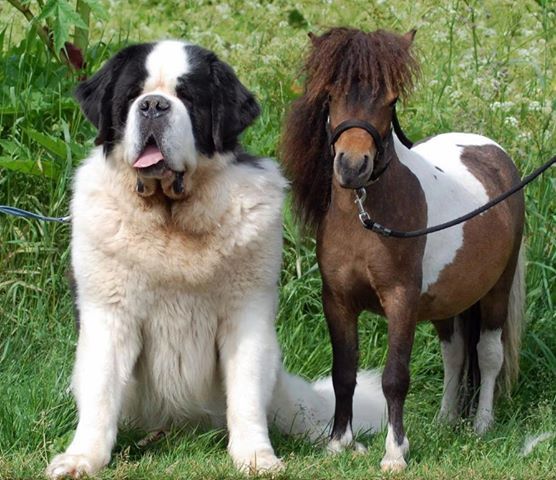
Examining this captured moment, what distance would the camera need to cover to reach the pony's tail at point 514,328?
18.7ft

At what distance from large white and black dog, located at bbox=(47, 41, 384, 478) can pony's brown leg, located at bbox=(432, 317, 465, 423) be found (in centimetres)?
121

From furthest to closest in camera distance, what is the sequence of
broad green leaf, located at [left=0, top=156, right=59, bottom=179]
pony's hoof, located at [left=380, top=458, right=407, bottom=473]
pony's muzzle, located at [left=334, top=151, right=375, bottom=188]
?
broad green leaf, located at [left=0, top=156, right=59, bottom=179] < pony's hoof, located at [left=380, top=458, right=407, bottom=473] < pony's muzzle, located at [left=334, top=151, right=375, bottom=188]

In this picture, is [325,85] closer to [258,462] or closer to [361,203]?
[361,203]

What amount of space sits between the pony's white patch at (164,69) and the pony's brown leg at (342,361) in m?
1.05

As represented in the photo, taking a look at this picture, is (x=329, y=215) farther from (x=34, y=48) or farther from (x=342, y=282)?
(x=34, y=48)

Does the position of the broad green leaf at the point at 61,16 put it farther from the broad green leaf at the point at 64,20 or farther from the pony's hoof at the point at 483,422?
the pony's hoof at the point at 483,422

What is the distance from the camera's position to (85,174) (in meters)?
4.86

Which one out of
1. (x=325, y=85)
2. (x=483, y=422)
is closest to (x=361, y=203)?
(x=325, y=85)

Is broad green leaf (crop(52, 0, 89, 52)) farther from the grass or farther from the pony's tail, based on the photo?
the pony's tail

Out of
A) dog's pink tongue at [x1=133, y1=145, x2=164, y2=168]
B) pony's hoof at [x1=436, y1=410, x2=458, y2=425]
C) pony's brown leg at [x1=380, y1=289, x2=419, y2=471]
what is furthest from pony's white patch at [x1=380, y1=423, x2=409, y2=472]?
dog's pink tongue at [x1=133, y1=145, x2=164, y2=168]

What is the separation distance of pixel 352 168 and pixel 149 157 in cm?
79

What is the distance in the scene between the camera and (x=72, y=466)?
4395 mm

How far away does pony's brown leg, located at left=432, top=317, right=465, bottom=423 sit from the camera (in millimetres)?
5742

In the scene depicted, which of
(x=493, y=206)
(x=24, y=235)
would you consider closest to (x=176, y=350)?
(x=493, y=206)
